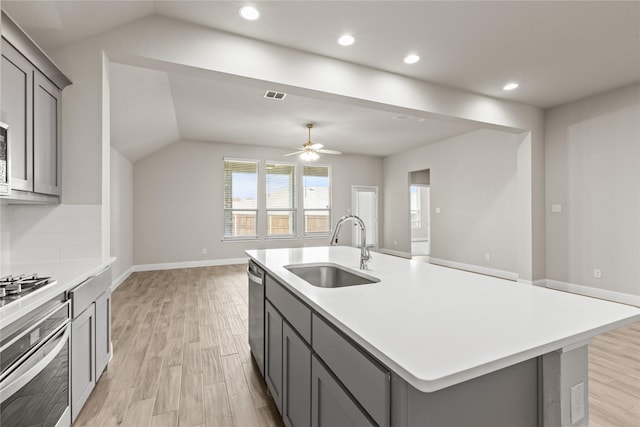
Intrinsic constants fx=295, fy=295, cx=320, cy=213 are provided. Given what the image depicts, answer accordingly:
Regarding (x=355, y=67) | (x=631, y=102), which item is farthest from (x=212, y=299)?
(x=631, y=102)

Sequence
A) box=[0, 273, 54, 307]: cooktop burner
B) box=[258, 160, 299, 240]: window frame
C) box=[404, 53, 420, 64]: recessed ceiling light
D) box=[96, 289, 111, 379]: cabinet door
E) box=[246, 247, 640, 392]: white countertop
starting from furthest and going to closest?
box=[258, 160, 299, 240]: window frame
box=[404, 53, 420, 64]: recessed ceiling light
box=[96, 289, 111, 379]: cabinet door
box=[0, 273, 54, 307]: cooktop burner
box=[246, 247, 640, 392]: white countertop

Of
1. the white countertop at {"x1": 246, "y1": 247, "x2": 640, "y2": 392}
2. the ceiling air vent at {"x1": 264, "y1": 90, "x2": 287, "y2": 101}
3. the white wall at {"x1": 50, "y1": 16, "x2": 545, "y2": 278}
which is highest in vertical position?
the ceiling air vent at {"x1": 264, "y1": 90, "x2": 287, "y2": 101}

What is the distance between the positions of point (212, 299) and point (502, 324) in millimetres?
3909

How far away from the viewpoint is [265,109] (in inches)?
178

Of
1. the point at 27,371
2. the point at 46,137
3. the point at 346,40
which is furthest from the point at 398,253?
the point at 27,371

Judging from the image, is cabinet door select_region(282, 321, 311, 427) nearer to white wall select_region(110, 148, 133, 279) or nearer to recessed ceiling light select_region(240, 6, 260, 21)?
recessed ceiling light select_region(240, 6, 260, 21)

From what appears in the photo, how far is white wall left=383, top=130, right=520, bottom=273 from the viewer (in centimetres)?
521

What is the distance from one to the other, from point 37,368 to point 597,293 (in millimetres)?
5838

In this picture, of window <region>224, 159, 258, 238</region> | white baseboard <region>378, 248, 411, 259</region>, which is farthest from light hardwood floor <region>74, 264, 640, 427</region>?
white baseboard <region>378, 248, 411, 259</region>

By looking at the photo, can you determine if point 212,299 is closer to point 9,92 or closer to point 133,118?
point 133,118

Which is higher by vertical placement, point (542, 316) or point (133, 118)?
point (133, 118)

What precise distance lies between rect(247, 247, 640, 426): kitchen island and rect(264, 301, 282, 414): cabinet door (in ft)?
1.37

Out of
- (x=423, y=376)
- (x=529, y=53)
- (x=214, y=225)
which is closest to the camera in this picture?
(x=423, y=376)

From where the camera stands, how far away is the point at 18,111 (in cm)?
173
